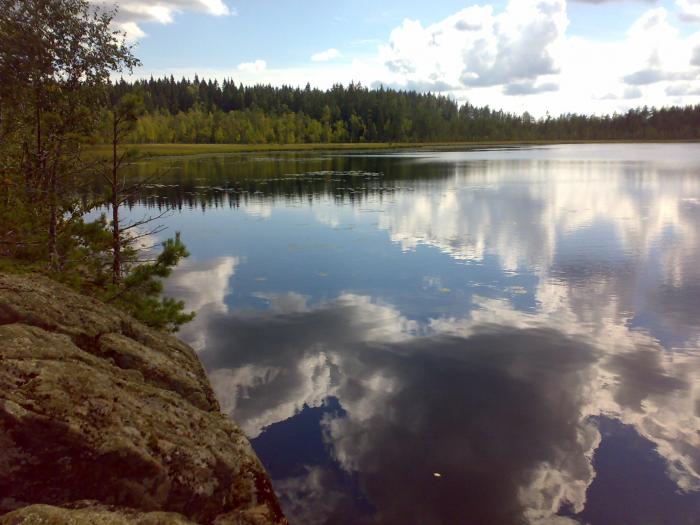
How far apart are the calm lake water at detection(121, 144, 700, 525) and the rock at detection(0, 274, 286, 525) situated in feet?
10.1

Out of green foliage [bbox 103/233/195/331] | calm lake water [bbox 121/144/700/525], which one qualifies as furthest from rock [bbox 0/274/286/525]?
green foliage [bbox 103/233/195/331]

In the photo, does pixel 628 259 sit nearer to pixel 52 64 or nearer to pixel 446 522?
pixel 446 522

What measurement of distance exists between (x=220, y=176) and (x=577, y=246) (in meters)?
64.4

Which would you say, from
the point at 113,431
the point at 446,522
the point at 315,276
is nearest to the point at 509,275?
the point at 315,276

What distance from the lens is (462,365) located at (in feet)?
51.0

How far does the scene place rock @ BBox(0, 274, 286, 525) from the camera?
16.9ft

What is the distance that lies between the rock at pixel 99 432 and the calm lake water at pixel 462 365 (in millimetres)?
3071

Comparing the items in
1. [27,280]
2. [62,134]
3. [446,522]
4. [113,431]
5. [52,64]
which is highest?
[52,64]

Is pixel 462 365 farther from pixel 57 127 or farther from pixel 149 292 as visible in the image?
pixel 57 127

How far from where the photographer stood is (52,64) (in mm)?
19828

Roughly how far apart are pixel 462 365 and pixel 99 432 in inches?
459

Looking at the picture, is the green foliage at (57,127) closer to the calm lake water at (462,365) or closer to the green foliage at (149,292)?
the green foliage at (149,292)

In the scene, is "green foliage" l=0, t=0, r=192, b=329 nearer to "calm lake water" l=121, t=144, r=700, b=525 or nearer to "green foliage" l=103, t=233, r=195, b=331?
"green foliage" l=103, t=233, r=195, b=331

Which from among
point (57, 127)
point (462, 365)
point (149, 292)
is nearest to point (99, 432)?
point (149, 292)
